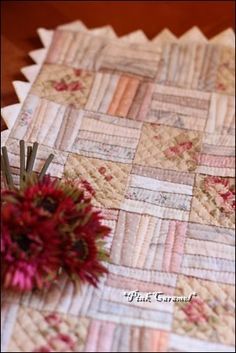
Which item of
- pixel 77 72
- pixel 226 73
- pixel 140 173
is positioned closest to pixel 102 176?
pixel 140 173

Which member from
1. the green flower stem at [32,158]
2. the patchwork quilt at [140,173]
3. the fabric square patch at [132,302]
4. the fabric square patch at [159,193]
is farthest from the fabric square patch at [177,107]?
the fabric square patch at [132,302]

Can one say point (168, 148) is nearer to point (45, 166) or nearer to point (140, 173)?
point (140, 173)

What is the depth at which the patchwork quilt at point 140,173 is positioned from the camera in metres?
0.89

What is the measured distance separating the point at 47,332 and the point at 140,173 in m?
0.36

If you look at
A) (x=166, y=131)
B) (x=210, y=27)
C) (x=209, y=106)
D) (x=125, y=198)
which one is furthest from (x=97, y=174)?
(x=210, y=27)

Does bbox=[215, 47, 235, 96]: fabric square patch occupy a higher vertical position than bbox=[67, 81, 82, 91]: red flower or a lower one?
higher

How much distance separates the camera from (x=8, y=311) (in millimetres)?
886

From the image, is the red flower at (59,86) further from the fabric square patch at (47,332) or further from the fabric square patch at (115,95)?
the fabric square patch at (47,332)

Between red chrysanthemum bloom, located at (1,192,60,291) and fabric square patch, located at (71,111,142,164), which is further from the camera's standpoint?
fabric square patch, located at (71,111,142,164)

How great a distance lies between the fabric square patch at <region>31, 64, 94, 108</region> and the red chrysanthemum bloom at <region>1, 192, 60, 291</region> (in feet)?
1.33

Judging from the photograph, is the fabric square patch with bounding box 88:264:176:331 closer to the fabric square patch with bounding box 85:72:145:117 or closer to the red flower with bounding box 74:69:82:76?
the fabric square patch with bounding box 85:72:145:117

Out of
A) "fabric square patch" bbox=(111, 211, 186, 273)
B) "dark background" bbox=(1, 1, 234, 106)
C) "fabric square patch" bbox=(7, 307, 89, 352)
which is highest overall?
"dark background" bbox=(1, 1, 234, 106)

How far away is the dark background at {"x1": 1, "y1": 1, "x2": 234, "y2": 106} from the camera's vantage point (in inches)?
53.7

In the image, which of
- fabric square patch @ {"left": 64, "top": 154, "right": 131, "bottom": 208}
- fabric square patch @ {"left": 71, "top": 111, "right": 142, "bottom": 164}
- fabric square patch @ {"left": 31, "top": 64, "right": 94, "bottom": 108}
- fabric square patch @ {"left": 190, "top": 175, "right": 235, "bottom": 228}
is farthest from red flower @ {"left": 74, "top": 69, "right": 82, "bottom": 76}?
fabric square patch @ {"left": 190, "top": 175, "right": 235, "bottom": 228}
